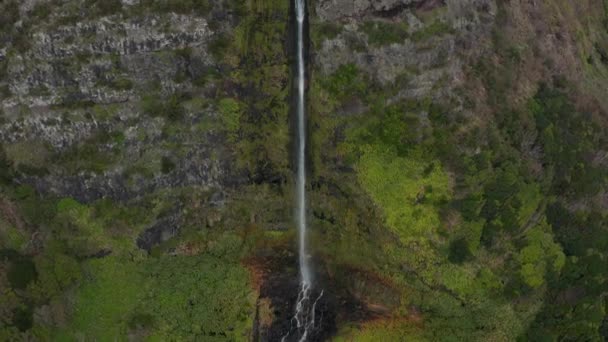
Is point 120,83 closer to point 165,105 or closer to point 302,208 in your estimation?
point 165,105

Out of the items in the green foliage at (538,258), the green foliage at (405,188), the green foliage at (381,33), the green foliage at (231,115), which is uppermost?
the green foliage at (381,33)

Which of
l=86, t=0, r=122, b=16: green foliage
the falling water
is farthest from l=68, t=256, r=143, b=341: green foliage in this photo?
l=86, t=0, r=122, b=16: green foliage

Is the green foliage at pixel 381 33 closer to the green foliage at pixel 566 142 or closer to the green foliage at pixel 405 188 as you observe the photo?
the green foliage at pixel 405 188

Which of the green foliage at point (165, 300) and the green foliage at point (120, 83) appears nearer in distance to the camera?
the green foliage at point (165, 300)

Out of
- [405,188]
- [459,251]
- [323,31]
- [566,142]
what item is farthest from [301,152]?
[566,142]

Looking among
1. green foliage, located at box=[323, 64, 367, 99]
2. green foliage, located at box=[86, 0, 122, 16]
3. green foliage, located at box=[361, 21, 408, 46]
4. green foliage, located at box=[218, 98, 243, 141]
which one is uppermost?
green foliage, located at box=[86, 0, 122, 16]

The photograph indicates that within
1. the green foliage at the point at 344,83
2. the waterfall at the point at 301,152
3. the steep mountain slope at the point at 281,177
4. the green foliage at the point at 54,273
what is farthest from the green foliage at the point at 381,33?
the green foliage at the point at 54,273

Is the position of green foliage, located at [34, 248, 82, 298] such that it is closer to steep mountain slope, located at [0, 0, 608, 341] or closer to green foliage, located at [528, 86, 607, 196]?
steep mountain slope, located at [0, 0, 608, 341]
